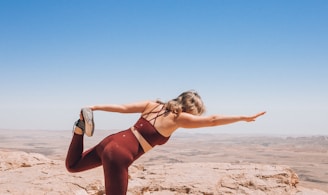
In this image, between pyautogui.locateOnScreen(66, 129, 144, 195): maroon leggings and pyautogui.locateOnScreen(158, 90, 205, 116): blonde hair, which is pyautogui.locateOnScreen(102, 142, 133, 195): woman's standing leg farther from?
pyautogui.locateOnScreen(158, 90, 205, 116): blonde hair

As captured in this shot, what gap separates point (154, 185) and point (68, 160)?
3.47 m

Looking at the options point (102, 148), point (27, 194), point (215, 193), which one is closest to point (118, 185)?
point (102, 148)

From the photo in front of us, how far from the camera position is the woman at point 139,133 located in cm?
372

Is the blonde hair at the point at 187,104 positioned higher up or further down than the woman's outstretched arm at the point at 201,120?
higher up

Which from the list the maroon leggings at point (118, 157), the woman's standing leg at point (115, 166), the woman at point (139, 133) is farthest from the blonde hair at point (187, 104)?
the woman's standing leg at point (115, 166)

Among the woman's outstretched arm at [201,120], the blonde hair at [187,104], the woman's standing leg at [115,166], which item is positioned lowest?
the woman's standing leg at [115,166]

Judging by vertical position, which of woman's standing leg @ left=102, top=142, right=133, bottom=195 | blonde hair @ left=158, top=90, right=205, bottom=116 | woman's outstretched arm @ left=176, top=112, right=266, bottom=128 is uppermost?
blonde hair @ left=158, top=90, right=205, bottom=116

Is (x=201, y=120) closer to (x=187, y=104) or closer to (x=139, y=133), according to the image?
(x=187, y=104)

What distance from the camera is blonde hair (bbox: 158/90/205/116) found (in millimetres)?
3861

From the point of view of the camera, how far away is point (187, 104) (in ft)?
13.0

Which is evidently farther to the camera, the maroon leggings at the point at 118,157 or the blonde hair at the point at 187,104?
the blonde hair at the point at 187,104

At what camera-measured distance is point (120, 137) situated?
3859mm

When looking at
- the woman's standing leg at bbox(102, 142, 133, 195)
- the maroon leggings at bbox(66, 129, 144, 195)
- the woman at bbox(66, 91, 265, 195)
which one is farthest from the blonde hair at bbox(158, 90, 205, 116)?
the woman's standing leg at bbox(102, 142, 133, 195)

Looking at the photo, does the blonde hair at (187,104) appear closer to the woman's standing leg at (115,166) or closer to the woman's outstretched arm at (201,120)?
the woman's outstretched arm at (201,120)
